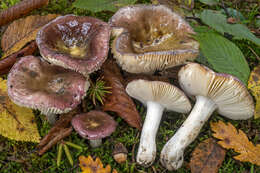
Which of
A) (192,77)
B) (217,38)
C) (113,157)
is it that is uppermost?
(217,38)

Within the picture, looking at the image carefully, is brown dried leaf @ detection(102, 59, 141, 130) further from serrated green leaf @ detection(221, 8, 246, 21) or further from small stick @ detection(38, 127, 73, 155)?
serrated green leaf @ detection(221, 8, 246, 21)

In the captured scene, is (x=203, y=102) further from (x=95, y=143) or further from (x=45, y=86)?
(x=45, y=86)

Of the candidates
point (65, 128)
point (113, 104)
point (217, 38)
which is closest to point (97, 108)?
point (113, 104)

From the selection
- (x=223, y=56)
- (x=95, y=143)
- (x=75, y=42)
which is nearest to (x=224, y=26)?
(x=223, y=56)

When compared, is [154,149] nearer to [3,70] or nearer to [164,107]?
[164,107]

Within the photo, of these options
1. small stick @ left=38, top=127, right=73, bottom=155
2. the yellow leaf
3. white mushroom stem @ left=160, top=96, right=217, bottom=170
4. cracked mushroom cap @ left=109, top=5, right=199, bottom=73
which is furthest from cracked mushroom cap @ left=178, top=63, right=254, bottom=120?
the yellow leaf

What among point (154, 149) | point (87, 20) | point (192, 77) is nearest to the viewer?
point (192, 77)
